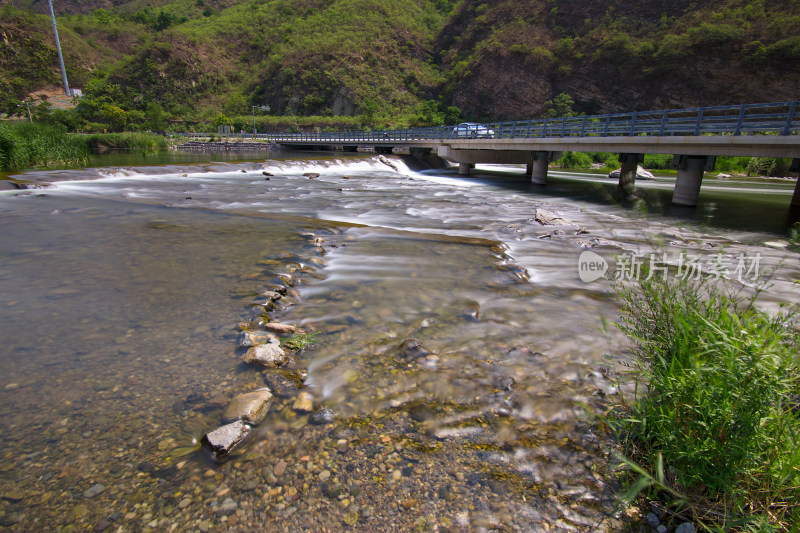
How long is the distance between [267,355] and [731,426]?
Answer: 422 centimetres

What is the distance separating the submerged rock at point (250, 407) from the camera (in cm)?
385

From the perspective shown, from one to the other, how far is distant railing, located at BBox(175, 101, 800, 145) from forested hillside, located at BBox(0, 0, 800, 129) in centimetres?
3573

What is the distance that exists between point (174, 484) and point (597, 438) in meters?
3.45

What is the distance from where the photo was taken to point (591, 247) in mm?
10961

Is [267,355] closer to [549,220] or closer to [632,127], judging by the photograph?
[549,220]

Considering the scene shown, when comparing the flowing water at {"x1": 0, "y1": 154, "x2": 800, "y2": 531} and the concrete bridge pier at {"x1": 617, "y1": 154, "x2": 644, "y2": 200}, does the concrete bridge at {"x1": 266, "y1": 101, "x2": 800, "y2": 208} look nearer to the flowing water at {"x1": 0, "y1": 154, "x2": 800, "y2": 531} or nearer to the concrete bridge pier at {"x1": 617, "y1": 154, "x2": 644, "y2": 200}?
the concrete bridge pier at {"x1": 617, "y1": 154, "x2": 644, "y2": 200}

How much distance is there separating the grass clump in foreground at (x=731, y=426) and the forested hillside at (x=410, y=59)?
241 feet

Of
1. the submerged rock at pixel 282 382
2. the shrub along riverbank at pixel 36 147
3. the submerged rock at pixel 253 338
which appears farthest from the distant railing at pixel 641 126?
the shrub along riverbank at pixel 36 147

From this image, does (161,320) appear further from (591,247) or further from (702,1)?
(702,1)

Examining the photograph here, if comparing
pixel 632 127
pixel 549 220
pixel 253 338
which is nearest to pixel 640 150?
pixel 632 127

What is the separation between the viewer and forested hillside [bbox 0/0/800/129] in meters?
61.6

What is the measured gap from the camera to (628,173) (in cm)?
2327

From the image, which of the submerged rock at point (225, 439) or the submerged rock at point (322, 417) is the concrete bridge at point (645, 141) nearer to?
the submerged rock at point (322, 417)

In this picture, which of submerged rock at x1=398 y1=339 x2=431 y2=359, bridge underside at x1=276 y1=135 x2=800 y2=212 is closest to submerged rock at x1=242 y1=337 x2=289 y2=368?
submerged rock at x1=398 y1=339 x2=431 y2=359
